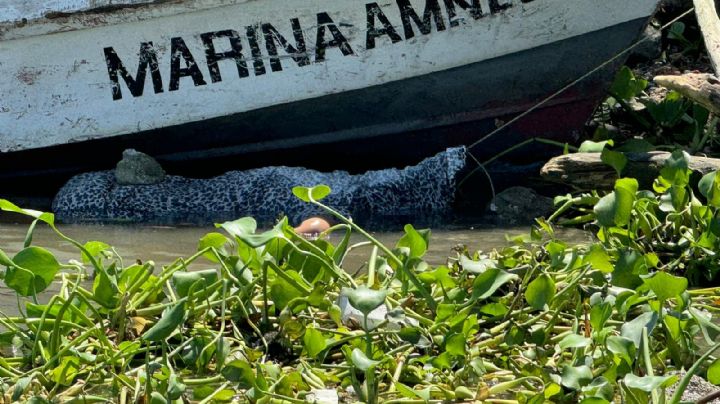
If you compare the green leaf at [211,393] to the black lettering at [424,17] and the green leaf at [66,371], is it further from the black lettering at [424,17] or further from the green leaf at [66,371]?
the black lettering at [424,17]

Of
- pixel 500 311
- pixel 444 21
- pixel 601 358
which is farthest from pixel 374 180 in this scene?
pixel 601 358

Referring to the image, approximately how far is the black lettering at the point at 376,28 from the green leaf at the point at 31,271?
377cm

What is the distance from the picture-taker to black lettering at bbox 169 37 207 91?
6.42 m

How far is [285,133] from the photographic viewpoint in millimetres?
6809

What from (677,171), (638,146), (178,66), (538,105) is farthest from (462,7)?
(677,171)

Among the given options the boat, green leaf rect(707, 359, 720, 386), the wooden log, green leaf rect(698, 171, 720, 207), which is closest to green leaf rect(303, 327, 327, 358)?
green leaf rect(707, 359, 720, 386)

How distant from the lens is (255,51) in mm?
6449

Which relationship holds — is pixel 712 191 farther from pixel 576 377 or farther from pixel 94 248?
pixel 94 248

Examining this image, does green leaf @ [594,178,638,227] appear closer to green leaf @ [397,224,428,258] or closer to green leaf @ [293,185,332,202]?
green leaf @ [397,224,428,258]

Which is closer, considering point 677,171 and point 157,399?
point 157,399

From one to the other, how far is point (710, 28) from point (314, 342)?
2.54 m

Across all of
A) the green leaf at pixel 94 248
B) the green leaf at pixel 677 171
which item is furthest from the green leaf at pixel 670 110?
the green leaf at pixel 94 248

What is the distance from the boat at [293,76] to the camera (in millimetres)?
6344

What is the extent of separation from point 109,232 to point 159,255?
2.85 ft
